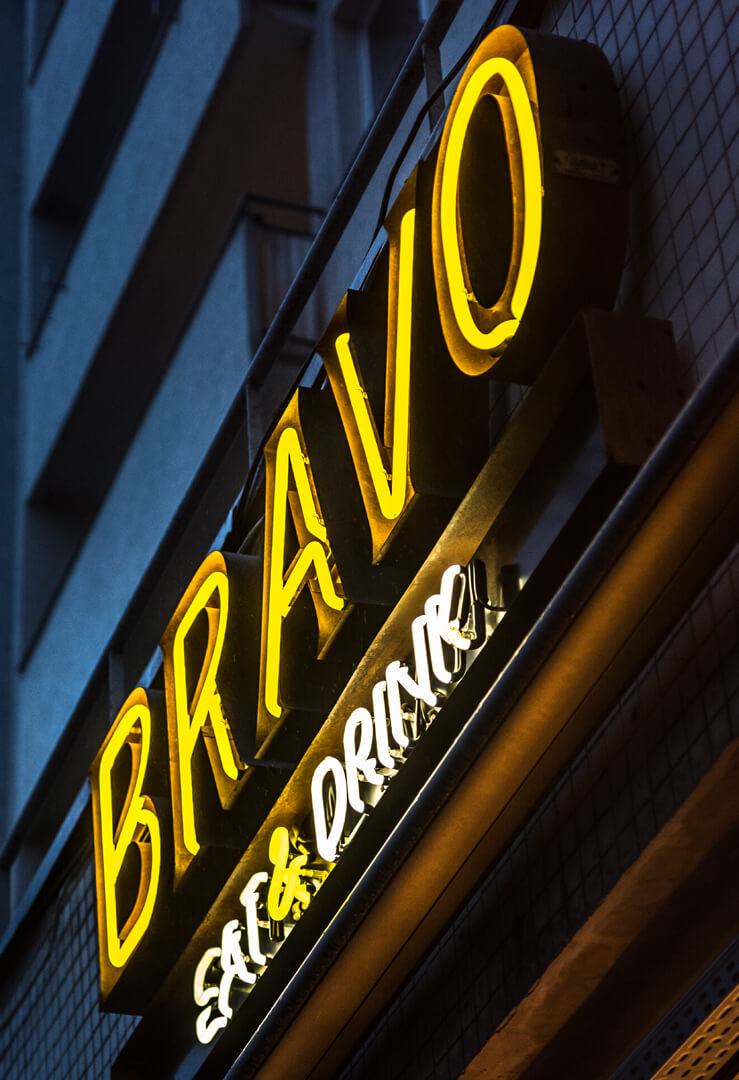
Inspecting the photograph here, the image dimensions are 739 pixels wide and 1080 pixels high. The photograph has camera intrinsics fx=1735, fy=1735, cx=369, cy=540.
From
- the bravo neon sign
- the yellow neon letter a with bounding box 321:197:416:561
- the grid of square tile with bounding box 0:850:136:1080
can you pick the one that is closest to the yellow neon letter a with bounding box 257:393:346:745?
the bravo neon sign

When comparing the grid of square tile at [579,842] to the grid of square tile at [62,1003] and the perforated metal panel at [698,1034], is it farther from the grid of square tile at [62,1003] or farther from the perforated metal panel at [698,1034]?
the grid of square tile at [62,1003]

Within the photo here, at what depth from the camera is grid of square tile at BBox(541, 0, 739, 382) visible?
11.8 ft

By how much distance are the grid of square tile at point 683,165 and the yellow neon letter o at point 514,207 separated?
0.29 m

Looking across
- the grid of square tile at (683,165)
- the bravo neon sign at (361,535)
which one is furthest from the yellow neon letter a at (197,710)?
the grid of square tile at (683,165)

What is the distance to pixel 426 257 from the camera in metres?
4.41

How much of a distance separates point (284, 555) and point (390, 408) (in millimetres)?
813

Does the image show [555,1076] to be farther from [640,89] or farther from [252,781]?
[640,89]

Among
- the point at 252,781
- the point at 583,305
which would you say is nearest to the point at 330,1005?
the point at 252,781

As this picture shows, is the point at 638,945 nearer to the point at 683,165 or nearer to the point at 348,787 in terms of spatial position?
the point at 348,787

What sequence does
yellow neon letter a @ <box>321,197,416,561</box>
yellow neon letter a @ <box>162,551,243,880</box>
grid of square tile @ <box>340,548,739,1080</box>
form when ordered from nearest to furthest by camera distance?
grid of square tile @ <box>340,548,739,1080</box> → yellow neon letter a @ <box>321,197,416,561</box> → yellow neon letter a @ <box>162,551,243,880</box>

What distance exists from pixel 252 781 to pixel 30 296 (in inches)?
329

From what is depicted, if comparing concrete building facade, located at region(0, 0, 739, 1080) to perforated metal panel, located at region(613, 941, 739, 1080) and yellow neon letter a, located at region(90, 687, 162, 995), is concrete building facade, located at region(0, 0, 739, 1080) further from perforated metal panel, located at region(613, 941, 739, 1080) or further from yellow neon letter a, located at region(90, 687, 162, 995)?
yellow neon letter a, located at region(90, 687, 162, 995)

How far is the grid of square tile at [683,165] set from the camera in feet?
11.8

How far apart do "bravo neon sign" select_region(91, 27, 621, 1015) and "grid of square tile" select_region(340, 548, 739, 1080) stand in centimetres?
40
